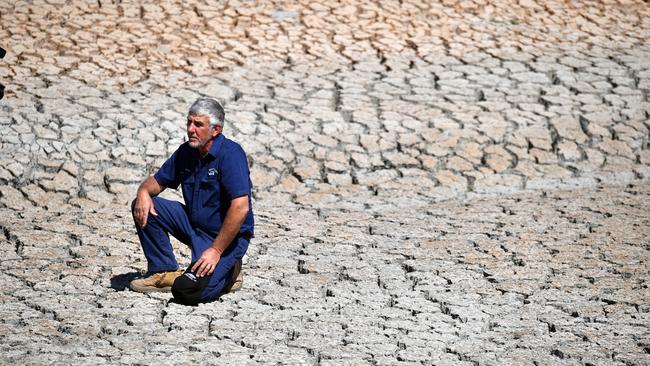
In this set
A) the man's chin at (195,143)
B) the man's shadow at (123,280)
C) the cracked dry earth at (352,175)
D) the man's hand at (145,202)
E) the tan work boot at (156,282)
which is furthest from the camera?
the man's shadow at (123,280)

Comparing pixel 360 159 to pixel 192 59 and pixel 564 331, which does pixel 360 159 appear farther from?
pixel 564 331

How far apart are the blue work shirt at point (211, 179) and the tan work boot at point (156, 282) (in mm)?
311

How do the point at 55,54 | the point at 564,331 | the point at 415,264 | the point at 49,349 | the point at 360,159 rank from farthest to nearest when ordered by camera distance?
the point at 55,54, the point at 360,159, the point at 415,264, the point at 564,331, the point at 49,349

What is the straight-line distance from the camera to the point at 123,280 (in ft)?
19.9

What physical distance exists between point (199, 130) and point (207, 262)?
2.11 feet

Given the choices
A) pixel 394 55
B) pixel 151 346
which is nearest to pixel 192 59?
pixel 394 55

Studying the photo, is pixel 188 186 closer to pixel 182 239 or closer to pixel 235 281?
pixel 182 239

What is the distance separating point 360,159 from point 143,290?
110 inches

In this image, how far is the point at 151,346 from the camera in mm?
5199

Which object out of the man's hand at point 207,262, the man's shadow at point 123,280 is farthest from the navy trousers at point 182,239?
the man's shadow at point 123,280

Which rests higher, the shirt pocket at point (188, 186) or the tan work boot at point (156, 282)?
the shirt pocket at point (188, 186)

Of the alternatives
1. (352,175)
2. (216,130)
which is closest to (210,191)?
(216,130)

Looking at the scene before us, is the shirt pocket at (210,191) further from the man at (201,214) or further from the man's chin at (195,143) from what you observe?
the man's chin at (195,143)

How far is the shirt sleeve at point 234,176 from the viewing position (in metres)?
5.53
